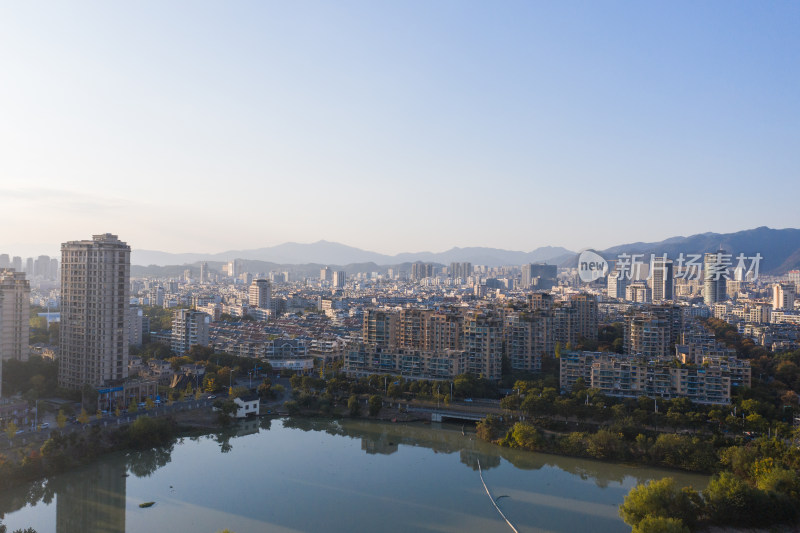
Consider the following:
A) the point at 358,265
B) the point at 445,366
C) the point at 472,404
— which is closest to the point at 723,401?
the point at 472,404

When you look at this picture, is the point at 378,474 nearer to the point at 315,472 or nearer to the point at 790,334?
the point at 315,472

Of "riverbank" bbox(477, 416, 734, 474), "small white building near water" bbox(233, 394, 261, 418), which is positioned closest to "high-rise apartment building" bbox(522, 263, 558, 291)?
"small white building near water" bbox(233, 394, 261, 418)

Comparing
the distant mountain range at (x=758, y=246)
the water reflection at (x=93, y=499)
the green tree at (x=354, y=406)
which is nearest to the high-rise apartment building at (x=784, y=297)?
the distant mountain range at (x=758, y=246)

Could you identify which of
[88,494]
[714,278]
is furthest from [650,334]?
[714,278]

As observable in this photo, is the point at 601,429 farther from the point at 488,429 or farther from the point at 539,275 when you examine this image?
the point at 539,275

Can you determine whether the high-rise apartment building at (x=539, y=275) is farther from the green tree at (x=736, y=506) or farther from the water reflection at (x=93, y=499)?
the water reflection at (x=93, y=499)

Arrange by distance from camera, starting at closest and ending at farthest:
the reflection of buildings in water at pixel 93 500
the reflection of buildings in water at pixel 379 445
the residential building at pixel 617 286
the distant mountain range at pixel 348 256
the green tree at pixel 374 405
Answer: the reflection of buildings in water at pixel 93 500 < the reflection of buildings in water at pixel 379 445 < the green tree at pixel 374 405 < the residential building at pixel 617 286 < the distant mountain range at pixel 348 256
